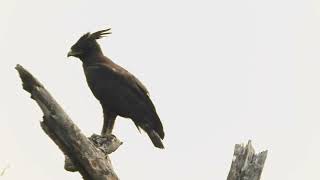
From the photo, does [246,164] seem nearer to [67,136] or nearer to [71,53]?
[67,136]

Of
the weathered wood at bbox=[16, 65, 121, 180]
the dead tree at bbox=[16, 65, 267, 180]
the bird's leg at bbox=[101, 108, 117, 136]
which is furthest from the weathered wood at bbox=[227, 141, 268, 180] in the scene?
the bird's leg at bbox=[101, 108, 117, 136]

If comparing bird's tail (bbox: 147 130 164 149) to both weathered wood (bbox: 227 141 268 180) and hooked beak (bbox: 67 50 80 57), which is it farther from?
weathered wood (bbox: 227 141 268 180)

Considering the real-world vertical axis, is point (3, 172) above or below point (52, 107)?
below

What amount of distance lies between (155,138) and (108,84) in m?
1.04

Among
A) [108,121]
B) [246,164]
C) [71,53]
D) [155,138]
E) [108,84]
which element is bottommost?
[246,164]

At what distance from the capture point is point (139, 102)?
289 inches

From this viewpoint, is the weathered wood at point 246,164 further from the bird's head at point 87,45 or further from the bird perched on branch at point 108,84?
the bird's head at point 87,45

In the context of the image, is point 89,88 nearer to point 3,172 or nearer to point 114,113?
point 114,113

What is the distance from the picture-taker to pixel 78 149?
508cm

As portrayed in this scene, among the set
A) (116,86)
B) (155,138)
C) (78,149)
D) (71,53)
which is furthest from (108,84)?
(78,149)

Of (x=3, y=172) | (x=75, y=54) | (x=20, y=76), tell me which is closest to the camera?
(x=20, y=76)

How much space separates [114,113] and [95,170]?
7.82 ft

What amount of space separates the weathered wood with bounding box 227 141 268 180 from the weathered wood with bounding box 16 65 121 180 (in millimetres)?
1081

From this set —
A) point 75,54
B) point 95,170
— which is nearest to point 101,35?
point 75,54
